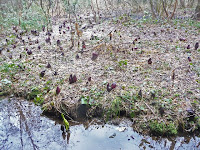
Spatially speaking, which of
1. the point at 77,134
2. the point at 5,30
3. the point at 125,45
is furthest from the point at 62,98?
the point at 5,30

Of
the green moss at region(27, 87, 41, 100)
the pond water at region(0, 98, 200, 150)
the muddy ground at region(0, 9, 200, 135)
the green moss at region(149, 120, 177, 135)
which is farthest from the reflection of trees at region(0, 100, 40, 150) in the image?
the green moss at region(149, 120, 177, 135)

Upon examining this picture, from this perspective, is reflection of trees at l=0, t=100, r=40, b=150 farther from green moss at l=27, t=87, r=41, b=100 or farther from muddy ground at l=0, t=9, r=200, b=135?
muddy ground at l=0, t=9, r=200, b=135

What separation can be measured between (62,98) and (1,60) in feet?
9.48

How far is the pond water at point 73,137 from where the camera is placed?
9.07 feet

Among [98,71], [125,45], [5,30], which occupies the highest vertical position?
[5,30]

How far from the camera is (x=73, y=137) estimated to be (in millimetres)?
2977

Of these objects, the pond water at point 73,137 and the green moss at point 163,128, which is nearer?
the pond water at point 73,137

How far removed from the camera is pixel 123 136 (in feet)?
9.64

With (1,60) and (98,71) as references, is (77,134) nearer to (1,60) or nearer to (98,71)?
(98,71)

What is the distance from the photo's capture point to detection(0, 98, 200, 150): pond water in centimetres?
277

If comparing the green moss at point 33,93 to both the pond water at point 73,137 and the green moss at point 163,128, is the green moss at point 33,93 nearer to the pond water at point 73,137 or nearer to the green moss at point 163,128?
the pond water at point 73,137

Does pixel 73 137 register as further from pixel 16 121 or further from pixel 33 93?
pixel 33 93

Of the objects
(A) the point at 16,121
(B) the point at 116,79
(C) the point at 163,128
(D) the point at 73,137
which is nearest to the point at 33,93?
(A) the point at 16,121

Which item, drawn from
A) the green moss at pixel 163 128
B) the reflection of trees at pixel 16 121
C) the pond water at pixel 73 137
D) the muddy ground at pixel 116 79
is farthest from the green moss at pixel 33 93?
the green moss at pixel 163 128
